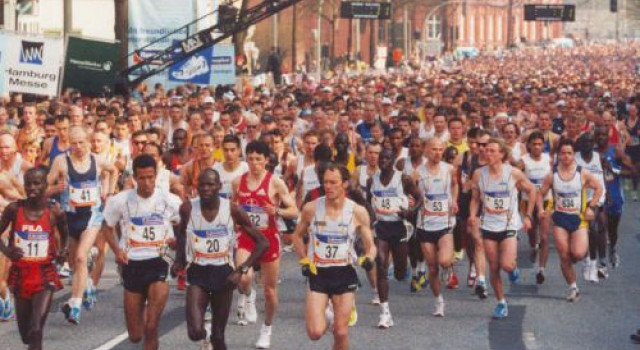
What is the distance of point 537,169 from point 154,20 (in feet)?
68.0

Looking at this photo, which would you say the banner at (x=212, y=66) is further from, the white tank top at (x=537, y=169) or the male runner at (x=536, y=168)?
the white tank top at (x=537, y=169)

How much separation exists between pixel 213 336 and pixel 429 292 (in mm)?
5632

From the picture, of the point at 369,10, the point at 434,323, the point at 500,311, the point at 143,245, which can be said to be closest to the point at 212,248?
the point at 143,245

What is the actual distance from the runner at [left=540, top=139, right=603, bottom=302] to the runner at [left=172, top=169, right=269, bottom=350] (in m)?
5.15

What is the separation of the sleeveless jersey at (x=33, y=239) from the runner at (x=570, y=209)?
232 inches

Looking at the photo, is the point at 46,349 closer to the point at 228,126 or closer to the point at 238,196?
the point at 238,196

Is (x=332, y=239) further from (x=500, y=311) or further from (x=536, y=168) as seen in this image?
(x=536, y=168)

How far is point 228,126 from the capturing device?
22.2 meters

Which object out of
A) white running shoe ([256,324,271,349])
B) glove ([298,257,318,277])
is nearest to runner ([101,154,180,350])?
glove ([298,257,318,277])

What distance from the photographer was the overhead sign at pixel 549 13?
67.8 m

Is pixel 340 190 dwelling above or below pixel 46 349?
above

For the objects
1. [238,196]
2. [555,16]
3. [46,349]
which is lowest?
[46,349]

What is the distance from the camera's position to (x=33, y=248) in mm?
11602


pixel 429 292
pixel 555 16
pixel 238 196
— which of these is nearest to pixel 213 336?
pixel 238 196
